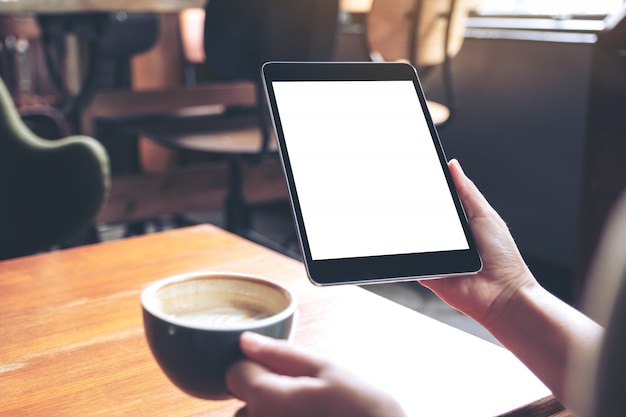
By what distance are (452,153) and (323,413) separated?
2903mm

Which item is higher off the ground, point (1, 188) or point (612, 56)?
point (612, 56)

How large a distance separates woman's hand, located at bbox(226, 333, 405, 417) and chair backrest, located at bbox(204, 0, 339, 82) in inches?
65.6

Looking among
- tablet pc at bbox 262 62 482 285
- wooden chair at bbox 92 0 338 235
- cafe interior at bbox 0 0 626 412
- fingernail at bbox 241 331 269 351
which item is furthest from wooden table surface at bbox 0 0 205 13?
fingernail at bbox 241 331 269 351

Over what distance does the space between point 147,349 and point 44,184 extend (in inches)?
44.8

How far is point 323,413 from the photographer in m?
0.37

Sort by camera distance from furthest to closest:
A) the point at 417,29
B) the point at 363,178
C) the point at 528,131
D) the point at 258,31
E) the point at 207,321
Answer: the point at 528,131 < the point at 417,29 < the point at 258,31 < the point at 363,178 < the point at 207,321

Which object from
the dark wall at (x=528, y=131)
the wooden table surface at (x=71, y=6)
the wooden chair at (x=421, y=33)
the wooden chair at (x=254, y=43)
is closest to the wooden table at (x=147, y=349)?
the wooden chair at (x=254, y=43)

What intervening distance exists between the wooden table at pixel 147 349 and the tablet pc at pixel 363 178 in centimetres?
10

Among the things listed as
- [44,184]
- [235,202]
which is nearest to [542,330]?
[44,184]

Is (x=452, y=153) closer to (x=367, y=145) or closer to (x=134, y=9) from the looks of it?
(x=134, y=9)

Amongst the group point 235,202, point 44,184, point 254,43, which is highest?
point 254,43

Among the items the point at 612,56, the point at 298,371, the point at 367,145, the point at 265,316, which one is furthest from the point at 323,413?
the point at 612,56

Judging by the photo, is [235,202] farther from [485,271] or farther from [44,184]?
[485,271]

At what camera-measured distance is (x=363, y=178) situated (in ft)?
2.03
